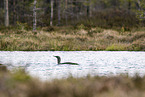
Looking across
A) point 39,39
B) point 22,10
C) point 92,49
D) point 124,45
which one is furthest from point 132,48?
point 22,10

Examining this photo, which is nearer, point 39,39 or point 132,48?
point 132,48

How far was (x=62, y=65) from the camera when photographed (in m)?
9.48

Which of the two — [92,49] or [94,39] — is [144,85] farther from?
[94,39]

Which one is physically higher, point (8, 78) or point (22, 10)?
point (22, 10)

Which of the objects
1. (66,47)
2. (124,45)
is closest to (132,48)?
(124,45)

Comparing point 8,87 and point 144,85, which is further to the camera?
point 144,85

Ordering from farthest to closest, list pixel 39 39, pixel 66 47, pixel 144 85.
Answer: pixel 39 39, pixel 66 47, pixel 144 85

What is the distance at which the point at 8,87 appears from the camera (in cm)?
376

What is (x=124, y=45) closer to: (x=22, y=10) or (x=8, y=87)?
(x=8, y=87)

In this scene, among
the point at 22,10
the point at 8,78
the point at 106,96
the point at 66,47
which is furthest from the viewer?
the point at 22,10

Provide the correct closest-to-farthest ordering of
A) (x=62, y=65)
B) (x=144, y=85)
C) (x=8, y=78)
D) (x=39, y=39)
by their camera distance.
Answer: (x=8, y=78)
(x=144, y=85)
(x=62, y=65)
(x=39, y=39)

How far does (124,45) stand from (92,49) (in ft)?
7.00

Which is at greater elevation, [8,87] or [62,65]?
[8,87]

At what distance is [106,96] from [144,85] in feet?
5.54
